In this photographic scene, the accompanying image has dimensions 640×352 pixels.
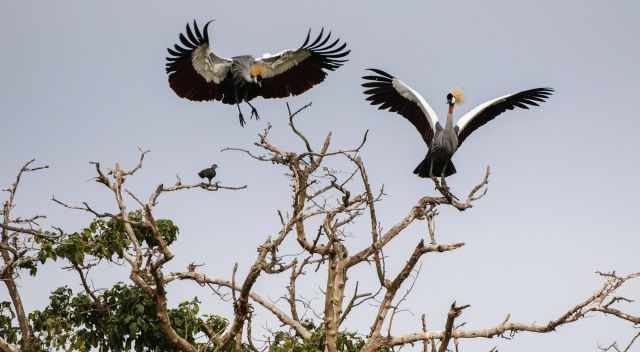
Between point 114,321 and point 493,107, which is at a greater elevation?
point 493,107

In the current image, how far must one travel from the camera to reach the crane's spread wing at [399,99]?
30.7ft

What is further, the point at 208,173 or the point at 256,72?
the point at 256,72

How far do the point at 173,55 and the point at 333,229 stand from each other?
2.57 meters

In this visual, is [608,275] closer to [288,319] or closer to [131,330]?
[288,319]

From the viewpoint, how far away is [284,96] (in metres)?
9.85

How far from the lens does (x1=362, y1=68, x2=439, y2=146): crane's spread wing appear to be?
9.35 meters

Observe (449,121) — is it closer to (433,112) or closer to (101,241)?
(433,112)

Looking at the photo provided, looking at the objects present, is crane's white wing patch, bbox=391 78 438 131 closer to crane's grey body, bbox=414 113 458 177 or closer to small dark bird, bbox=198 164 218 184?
crane's grey body, bbox=414 113 458 177

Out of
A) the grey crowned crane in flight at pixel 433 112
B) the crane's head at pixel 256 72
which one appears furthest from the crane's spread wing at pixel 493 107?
the crane's head at pixel 256 72

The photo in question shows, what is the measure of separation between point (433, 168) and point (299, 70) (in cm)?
198

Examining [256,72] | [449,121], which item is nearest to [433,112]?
[449,121]

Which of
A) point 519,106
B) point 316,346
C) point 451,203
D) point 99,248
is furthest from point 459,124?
point 99,248

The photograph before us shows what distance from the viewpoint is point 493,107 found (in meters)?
9.50

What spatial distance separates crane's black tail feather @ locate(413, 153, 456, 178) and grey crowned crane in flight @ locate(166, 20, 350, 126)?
66.2 inches
